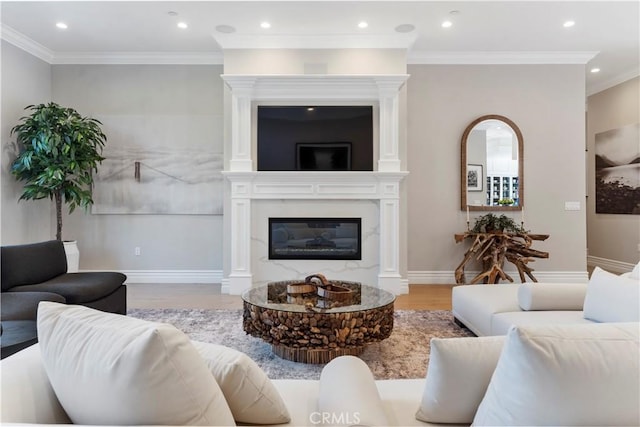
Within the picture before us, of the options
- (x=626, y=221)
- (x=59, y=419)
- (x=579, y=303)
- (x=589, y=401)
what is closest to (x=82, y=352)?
(x=59, y=419)

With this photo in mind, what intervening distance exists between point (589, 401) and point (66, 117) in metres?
5.37

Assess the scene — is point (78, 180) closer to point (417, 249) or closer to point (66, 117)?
point (66, 117)

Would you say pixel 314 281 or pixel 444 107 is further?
pixel 444 107

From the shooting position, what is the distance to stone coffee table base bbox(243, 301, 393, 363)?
2418 mm

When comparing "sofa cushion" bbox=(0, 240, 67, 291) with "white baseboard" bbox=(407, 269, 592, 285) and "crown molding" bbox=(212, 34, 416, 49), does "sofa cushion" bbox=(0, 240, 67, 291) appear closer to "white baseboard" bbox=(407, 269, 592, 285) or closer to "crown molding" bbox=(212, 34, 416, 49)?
"crown molding" bbox=(212, 34, 416, 49)

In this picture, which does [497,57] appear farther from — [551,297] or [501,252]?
[551,297]

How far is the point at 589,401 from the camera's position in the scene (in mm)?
777

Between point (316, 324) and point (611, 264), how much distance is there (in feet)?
19.3

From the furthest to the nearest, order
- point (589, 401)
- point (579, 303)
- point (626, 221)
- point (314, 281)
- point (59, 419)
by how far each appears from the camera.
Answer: point (626, 221), point (314, 281), point (579, 303), point (59, 419), point (589, 401)

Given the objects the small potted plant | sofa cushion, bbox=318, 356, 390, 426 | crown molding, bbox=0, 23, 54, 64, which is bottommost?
sofa cushion, bbox=318, 356, 390, 426

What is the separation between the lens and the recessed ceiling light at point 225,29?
4.27 metres

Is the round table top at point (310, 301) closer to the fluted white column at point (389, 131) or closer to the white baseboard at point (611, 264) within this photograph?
the fluted white column at point (389, 131)

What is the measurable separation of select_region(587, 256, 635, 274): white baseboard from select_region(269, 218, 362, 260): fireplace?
423 centimetres

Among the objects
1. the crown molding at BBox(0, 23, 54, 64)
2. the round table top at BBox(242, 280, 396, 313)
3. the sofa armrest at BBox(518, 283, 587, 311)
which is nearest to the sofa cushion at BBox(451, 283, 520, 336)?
the sofa armrest at BBox(518, 283, 587, 311)
